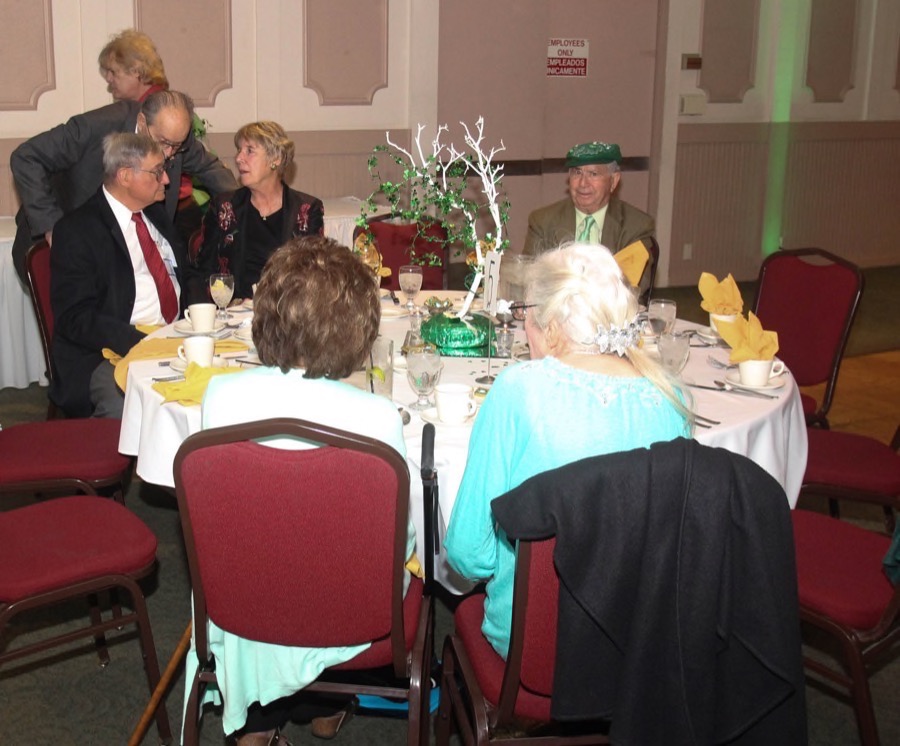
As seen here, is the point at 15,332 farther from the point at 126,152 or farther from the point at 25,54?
the point at 126,152

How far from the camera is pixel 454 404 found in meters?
2.51

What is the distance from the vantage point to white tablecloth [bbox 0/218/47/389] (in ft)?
16.8

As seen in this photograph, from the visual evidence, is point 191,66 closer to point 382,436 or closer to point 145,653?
point 145,653

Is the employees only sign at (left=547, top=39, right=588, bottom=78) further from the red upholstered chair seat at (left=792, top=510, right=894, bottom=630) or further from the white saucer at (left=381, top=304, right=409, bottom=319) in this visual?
the red upholstered chair seat at (left=792, top=510, right=894, bottom=630)

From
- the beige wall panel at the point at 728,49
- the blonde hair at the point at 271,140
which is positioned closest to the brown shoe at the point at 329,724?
the blonde hair at the point at 271,140

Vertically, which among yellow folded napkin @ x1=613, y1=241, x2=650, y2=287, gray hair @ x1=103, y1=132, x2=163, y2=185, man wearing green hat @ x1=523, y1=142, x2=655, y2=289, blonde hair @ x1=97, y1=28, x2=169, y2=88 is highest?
blonde hair @ x1=97, y1=28, x2=169, y2=88

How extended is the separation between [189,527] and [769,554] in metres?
0.99

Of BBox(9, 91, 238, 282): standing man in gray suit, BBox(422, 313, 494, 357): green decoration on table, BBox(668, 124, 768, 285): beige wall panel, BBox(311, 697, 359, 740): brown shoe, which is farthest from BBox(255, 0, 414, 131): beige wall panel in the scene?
BBox(311, 697, 359, 740): brown shoe

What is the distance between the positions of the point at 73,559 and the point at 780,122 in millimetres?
7241

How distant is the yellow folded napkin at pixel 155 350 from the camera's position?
3.04 m

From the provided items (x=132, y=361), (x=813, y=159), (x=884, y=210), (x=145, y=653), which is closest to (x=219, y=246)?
(x=132, y=361)

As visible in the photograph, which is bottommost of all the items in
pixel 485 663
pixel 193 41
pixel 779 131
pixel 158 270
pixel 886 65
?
pixel 485 663

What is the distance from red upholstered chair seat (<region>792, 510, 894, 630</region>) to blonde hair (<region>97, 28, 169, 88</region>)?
12.4 ft

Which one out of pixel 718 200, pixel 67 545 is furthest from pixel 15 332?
pixel 718 200
